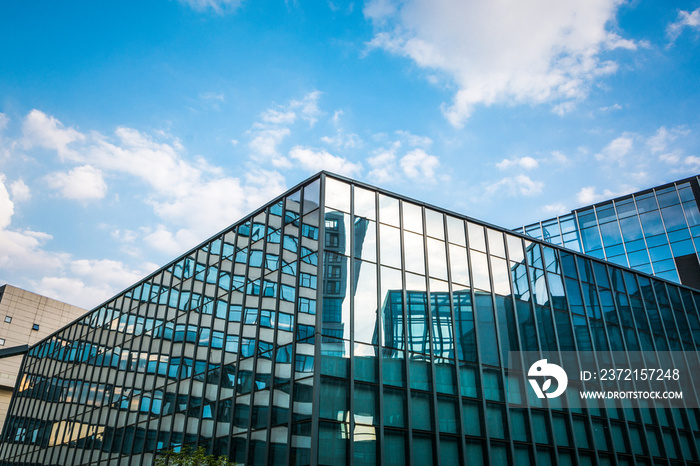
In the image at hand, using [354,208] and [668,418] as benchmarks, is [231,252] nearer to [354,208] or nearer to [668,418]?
[354,208]

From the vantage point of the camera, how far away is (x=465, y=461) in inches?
838

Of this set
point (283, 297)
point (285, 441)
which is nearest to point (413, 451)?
point (285, 441)

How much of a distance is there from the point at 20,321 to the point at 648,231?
7637 cm

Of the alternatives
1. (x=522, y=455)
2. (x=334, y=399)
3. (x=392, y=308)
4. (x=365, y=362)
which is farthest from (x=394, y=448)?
(x=522, y=455)

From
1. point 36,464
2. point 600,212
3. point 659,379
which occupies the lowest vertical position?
point 36,464

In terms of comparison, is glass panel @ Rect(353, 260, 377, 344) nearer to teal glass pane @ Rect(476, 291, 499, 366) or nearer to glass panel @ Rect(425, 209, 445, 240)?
glass panel @ Rect(425, 209, 445, 240)

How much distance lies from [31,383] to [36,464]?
10.4 m

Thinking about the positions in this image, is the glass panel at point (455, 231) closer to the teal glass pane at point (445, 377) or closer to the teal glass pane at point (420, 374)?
the teal glass pane at point (445, 377)

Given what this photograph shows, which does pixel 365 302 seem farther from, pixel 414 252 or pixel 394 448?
pixel 394 448

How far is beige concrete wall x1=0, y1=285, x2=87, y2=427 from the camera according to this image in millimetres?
66625

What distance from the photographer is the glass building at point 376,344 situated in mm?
20719

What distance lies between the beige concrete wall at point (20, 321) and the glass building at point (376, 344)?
40.8m

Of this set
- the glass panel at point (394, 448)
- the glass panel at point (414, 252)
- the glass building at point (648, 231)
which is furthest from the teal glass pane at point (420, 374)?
the glass building at point (648, 231)

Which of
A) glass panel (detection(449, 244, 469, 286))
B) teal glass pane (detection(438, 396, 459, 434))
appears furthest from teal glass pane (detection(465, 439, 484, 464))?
glass panel (detection(449, 244, 469, 286))
